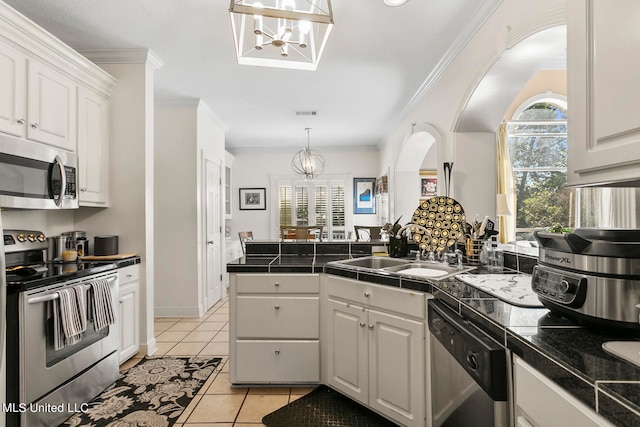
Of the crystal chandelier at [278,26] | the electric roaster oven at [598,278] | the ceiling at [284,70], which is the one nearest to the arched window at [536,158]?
the ceiling at [284,70]

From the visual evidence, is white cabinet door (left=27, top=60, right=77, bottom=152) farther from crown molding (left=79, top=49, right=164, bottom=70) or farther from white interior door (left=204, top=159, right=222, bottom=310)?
white interior door (left=204, top=159, right=222, bottom=310)

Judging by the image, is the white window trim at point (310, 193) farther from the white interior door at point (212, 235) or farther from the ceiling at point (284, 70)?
the ceiling at point (284, 70)

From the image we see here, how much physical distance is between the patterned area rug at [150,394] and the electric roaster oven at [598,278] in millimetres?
2175

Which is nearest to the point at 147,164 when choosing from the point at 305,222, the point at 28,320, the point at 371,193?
the point at 28,320

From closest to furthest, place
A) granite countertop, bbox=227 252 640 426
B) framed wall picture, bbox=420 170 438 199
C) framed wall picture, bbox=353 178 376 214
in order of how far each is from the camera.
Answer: granite countertop, bbox=227 252 640 426
framed wall picture, bbox=420 170 438 199
framed wall picture, bbox=353 178 376 214

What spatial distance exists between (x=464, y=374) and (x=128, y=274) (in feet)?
8.54

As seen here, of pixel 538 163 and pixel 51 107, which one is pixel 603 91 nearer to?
pixel 51 107

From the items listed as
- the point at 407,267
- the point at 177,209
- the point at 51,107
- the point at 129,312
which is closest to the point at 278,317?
the point at 407,267

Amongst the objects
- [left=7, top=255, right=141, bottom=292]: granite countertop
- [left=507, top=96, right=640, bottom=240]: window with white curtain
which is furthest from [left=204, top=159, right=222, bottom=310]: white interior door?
[left=507, top=96, right=640, bottom=240]: window with white curtain

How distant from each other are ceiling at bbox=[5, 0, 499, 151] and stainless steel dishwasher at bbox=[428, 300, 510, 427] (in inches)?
81.2

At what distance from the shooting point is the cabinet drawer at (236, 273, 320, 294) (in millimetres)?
2367

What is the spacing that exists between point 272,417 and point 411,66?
315cm

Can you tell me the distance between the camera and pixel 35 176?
7.27ft

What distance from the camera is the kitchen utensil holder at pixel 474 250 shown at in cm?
240
